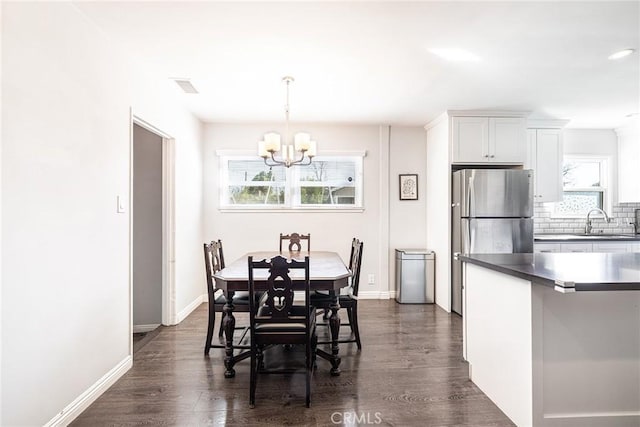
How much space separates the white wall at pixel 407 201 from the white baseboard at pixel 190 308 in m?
2.76

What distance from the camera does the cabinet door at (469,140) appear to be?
423cm

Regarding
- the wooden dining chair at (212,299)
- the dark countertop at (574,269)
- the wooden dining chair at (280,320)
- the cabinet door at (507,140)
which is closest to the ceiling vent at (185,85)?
the wooden dining chair at (212,299)

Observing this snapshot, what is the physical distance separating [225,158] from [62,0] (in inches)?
118

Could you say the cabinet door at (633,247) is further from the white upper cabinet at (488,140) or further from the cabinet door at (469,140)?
the cabinet door at (469,140)

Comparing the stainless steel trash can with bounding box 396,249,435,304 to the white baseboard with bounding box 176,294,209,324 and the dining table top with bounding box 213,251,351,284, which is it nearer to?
the dining table top with bounding box 213,251,351,284

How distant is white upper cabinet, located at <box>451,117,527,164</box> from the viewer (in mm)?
4230

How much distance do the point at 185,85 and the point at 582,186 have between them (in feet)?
18.8

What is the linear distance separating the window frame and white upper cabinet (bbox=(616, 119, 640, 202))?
3.85 metres

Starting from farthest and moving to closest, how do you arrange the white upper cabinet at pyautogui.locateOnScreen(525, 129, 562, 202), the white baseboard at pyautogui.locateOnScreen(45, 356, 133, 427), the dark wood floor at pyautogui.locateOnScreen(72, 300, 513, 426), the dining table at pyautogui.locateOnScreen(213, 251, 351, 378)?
the white upper cabinet at pyautogui.locateOnScreen(525, 129, 562, 202)
the dining table at pyautogui.locateOnScreen(213, 251, 351, 378)
the dark wood floor at pyautogui.locateOnScreen(72, 300, 513, 426)
the white baseboard at pyautogui.locateOnScreen(45, 356, 133, 427)

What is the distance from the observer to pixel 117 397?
2273 mm

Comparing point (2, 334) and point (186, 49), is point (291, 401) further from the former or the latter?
point (186, 49)

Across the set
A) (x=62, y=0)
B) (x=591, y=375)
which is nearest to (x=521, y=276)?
(x=591, y=375)

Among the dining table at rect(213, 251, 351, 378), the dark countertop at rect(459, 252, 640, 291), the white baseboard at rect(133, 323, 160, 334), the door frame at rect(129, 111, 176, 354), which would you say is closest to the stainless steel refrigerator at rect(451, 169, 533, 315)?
the dark countertop at rect(459, 252, 640, 291)

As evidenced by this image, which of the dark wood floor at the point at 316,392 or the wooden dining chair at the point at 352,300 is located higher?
the wooden dining chair at the point at 352,300
